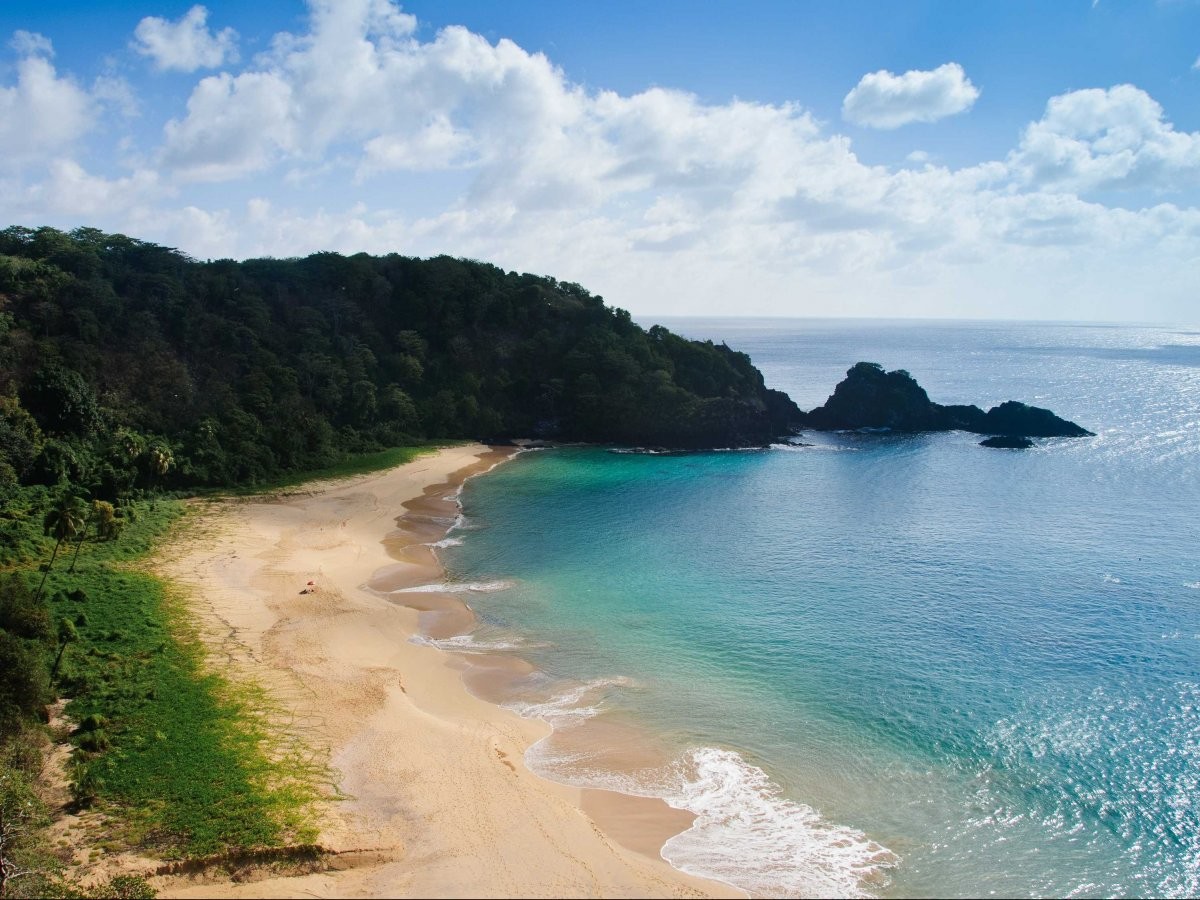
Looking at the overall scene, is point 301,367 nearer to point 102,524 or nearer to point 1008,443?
point 102,524

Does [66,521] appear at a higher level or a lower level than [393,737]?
higher

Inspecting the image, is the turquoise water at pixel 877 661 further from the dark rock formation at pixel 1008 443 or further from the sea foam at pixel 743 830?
the dark rock formation at pixel 1008 443

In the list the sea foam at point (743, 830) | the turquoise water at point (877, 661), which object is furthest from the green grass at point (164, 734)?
the turquoise water at point (877, 661)

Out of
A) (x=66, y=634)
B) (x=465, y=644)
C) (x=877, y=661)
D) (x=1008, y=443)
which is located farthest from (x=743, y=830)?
(x=1008, y=443)

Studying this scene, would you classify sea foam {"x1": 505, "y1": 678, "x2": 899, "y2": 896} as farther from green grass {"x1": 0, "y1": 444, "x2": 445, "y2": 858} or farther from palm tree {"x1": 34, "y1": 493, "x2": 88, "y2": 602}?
palm tree {"x1": 34, "y1": 493, "x2": 88, "y2": 602}

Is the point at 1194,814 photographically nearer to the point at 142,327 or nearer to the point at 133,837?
the point at 133,837

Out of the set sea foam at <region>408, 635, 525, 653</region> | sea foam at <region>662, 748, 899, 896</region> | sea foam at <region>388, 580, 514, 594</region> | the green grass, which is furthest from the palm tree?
sea foam at <region>662, 748, 899, 896</region>
